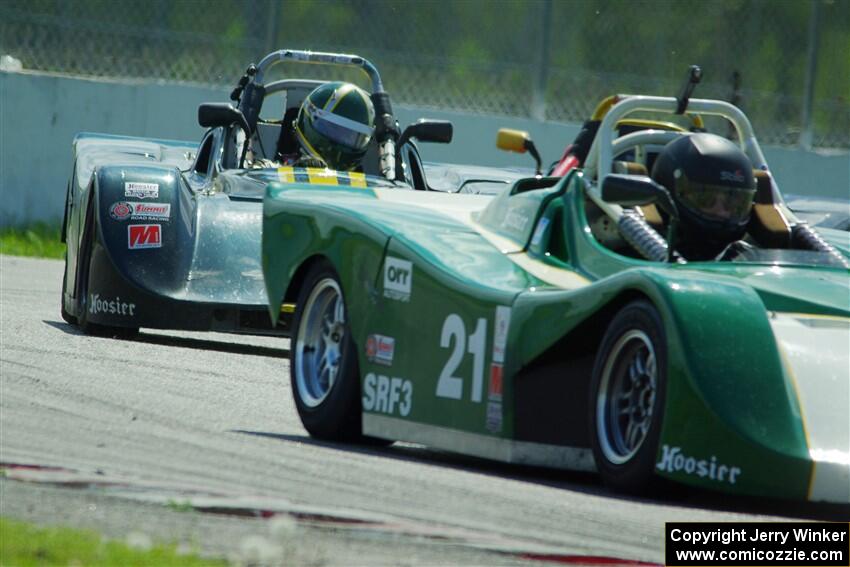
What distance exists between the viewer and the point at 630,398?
5.05 meters

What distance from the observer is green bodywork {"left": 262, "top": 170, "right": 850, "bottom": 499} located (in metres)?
4.72

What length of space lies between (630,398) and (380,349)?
123 cm

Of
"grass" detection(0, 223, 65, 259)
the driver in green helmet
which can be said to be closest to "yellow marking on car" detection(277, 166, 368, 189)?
the driver in green helmet

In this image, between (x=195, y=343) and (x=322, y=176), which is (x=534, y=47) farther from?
(x=195, y=343)

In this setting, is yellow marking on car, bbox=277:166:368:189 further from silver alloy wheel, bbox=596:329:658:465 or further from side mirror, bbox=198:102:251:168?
silver alloy wheel, bbox=596:329:658:465

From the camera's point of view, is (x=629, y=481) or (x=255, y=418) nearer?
(x=629, y=481)

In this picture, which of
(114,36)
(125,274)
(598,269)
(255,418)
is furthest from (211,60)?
(598,269)

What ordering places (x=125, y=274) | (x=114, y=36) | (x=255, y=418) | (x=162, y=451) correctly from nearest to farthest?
(x=162, y=451)
(x=255, y=418)
(x=125, y=274)
(x=114, y=36)

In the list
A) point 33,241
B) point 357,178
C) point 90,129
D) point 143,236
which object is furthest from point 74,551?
point 90,129

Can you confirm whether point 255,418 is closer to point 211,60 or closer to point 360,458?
point 360,458

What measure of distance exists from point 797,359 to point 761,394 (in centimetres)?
16

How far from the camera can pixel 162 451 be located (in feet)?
17.3

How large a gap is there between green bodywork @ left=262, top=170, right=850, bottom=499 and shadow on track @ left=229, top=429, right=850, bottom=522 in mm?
112

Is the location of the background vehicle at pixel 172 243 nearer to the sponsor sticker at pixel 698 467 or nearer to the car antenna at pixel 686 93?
the car antenna at pixel 686 93
